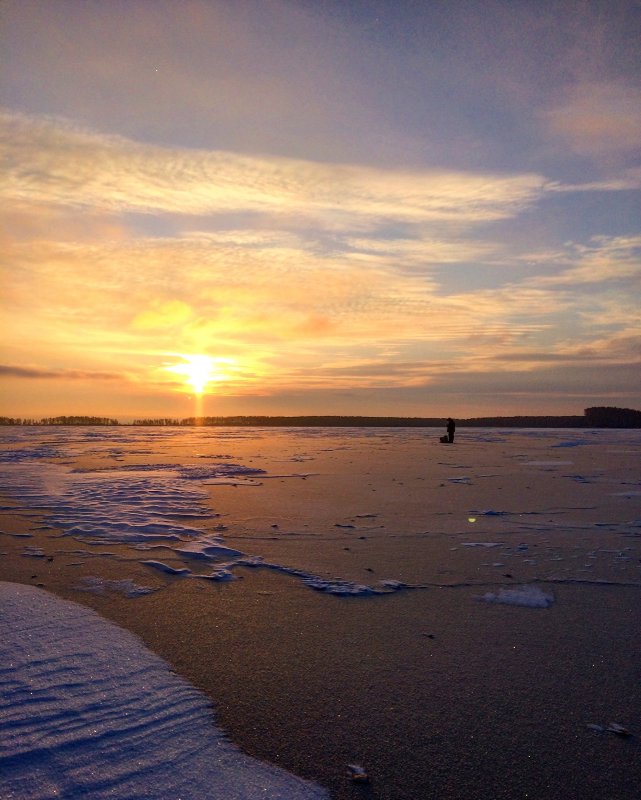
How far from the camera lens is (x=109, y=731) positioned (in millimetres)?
2676

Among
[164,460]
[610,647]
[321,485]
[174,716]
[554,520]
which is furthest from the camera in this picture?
[164,460]

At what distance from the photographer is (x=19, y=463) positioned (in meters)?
16.2

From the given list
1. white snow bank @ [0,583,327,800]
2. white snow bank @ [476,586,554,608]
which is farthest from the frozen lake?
white snow bank @ [0,583,327,800]

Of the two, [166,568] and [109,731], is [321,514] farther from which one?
[109,731]

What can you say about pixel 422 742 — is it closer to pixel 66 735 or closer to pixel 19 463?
pixel 66 735

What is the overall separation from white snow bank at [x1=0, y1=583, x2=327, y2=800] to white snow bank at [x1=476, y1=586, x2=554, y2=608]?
105 inches

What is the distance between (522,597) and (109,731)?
11.2 ft

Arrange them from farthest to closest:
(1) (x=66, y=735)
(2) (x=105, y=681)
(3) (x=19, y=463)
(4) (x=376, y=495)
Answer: (3) (x=19, y=463), (4) (x=376, y=495), (2) (x=105, y=681), (1) (x=66, y=735)

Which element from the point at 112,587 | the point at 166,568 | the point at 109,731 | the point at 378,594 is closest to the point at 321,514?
the point at 166,568

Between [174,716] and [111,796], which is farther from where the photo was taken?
[174,716]

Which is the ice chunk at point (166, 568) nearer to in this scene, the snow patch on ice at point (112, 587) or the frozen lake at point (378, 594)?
the frozen lake at point (378, 594)

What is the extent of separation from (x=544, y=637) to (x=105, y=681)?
2.82 metres

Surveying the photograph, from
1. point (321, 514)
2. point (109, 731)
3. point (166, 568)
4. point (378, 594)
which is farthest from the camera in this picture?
point (321, 514)

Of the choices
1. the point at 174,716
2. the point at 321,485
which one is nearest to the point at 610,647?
the point at 174,716
